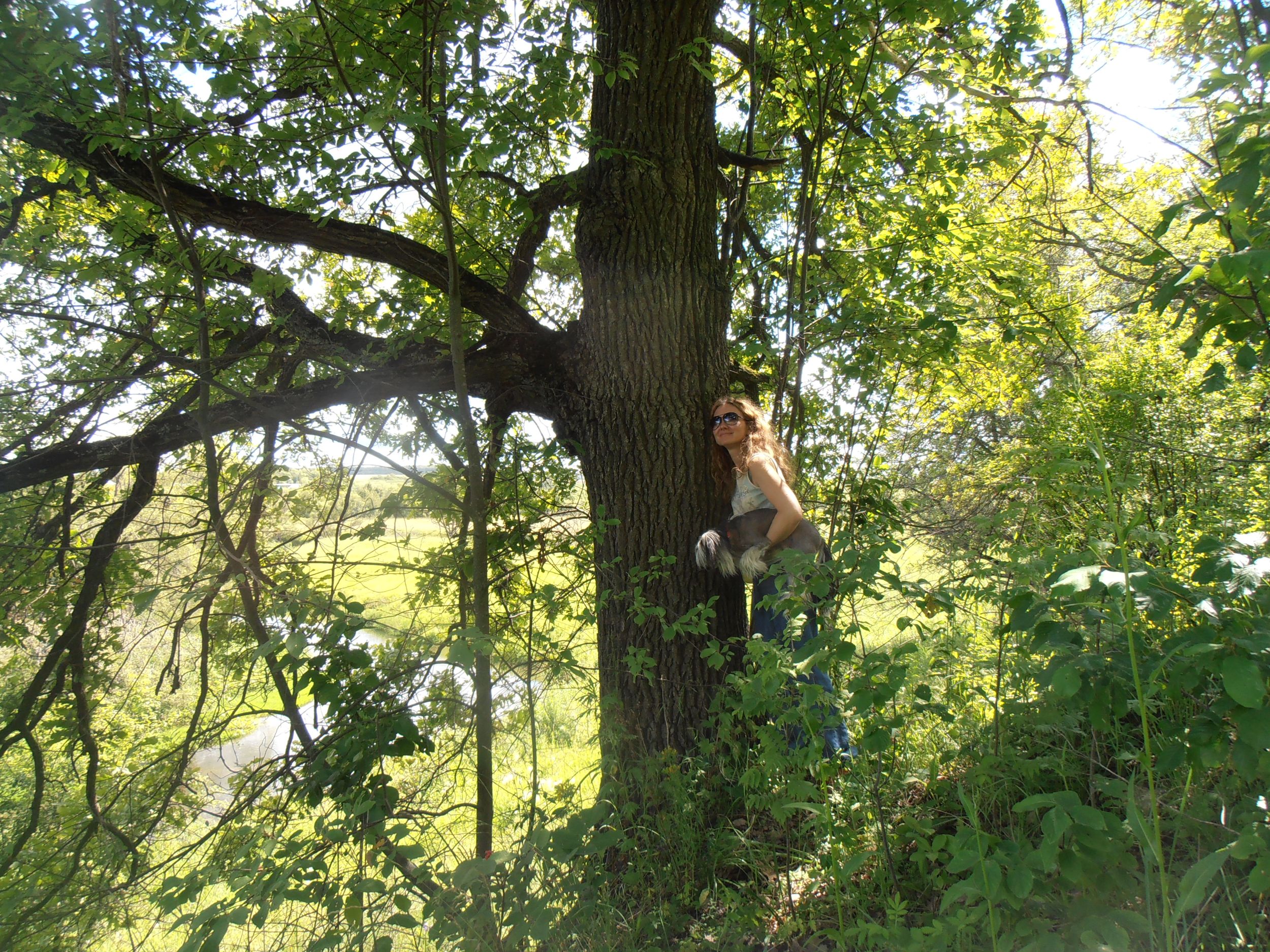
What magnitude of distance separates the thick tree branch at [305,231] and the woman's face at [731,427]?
1.09m

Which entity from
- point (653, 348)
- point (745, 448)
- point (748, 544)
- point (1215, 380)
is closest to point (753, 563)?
point (748, 544)

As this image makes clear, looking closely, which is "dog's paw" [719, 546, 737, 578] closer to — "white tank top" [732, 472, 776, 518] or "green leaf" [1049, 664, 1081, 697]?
"white tank top" [732, 472, 776, 518]

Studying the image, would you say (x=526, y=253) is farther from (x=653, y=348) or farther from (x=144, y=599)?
(x=144, y=599)

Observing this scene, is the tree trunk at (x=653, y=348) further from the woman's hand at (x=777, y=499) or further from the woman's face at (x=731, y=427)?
the woman's hand at (x=777, y=499)

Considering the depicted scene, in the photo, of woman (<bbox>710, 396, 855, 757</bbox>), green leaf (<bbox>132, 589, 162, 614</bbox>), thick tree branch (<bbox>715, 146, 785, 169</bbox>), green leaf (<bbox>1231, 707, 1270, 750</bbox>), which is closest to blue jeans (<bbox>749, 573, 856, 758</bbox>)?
woman (<bbox>710, 396, 855, 757</bbox>)

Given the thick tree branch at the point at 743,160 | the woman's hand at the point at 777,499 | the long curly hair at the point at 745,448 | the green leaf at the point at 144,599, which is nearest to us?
the green leaf at the point at 144,599

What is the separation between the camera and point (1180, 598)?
163 cm

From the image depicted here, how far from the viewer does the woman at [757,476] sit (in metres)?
3.12

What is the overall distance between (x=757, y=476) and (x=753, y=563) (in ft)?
1.23

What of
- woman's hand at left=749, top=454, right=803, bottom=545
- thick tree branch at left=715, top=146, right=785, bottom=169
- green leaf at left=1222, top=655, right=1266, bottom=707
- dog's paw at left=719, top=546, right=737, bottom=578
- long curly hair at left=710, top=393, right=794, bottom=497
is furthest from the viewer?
thick tree branch at left=715, top=146, right=785, bottom=169

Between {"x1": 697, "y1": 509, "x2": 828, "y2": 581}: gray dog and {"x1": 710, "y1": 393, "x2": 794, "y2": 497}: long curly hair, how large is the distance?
234 millimetres

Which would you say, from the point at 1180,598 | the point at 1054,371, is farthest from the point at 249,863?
the point at 1054,371

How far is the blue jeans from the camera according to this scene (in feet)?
7.25

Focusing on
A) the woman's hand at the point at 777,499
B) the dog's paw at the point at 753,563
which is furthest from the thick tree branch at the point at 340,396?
the dog's paw at the point at 753,563
